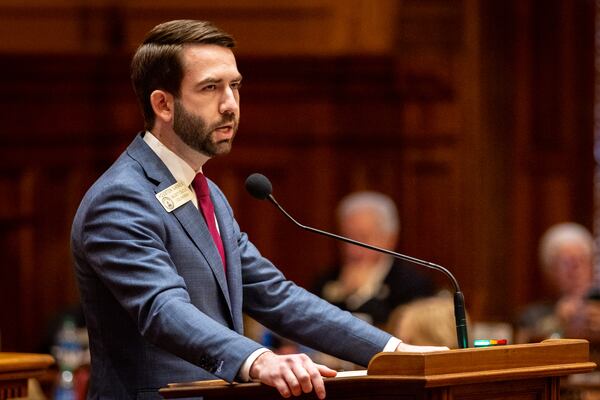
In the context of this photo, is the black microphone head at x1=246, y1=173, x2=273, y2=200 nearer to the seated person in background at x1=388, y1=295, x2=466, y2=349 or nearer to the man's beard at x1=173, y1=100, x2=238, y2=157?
the man's beard at x1=173, y1=100, x2=238, y2=157

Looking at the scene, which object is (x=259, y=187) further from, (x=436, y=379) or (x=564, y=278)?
(x=564, y=278)

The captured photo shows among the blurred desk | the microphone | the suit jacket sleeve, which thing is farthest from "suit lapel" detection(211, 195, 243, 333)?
the blurred desk

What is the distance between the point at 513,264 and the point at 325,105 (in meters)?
1.70

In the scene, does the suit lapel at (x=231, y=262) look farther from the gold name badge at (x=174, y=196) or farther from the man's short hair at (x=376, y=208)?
the man's short hair at (x=376, y=208)

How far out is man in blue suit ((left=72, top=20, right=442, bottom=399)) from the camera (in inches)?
116

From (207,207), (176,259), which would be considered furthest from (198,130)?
(176,259)

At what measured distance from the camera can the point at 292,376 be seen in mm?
2734

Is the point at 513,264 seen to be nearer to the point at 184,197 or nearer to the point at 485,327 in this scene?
the point at 485,327

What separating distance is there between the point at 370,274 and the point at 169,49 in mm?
3999

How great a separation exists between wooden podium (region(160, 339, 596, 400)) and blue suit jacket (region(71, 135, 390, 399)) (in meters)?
0.10

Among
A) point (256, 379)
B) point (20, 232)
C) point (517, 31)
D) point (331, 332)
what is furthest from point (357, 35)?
point (256, 379)

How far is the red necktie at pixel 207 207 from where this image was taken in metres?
3.36

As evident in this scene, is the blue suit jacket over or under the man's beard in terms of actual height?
under

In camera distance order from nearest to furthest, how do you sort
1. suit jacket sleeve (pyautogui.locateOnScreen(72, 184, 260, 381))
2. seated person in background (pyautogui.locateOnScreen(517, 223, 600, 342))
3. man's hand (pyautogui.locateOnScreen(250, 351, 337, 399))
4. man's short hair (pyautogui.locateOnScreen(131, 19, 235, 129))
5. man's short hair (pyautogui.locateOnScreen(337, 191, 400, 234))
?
man's hand (pyautogui.locateOnScreen(250, 351, 337, 399)), suit jacket sleeve (pyautogui.locateOnScreen(72, 184, 260, 381)), man's short hair (pyautogui.locateOnScreen(131, 19, 235, 129)), seated person in background (pyautogui.locateOnScreen(517, 223, 600, 342)), man's short hair (pyautogui.locateOnScreen(337, 191, 400, 234))
